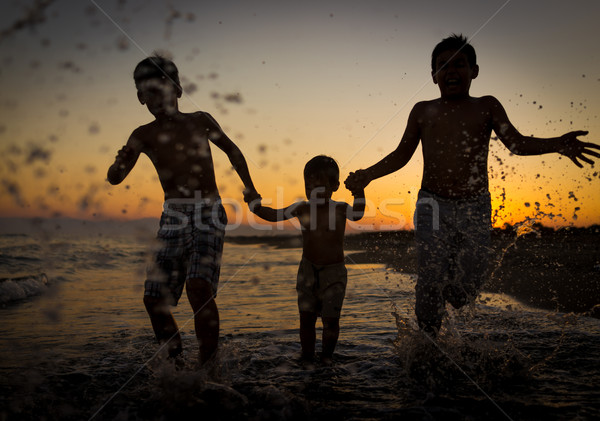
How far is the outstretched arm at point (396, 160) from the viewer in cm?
385

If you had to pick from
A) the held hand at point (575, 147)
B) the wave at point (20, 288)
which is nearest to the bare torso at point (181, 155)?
the held hand at point (575, 147)

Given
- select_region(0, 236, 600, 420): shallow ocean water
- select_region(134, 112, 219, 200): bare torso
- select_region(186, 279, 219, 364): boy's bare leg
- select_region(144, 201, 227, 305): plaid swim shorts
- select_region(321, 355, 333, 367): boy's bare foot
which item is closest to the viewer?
select_region(0, 236, 600, 420): shallow ocean water

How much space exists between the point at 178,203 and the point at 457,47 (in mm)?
2389

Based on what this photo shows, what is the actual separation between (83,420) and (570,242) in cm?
1243

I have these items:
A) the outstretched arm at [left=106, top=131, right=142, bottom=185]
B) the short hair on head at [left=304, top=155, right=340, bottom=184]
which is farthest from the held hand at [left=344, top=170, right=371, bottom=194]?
the outstretched arm at [left=106, top=131, right=142, bottom=185]

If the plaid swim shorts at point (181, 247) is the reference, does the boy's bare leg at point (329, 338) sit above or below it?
below

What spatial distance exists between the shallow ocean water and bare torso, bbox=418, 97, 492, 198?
1019 millimetres

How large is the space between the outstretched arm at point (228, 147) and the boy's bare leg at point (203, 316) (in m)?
0.99

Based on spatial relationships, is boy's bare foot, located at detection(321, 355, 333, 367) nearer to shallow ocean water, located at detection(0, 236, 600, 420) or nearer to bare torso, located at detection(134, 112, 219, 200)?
shallow ocean water, located at detection(0, 236, 600, 420)

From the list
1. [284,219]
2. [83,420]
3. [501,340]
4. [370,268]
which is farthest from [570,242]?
[83,420]

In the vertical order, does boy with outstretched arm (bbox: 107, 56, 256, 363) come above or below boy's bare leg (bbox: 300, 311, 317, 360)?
above

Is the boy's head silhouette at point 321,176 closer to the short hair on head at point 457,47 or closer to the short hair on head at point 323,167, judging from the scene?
the short hair on head at point 323,167

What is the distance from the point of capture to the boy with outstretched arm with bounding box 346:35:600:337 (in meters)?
3.55

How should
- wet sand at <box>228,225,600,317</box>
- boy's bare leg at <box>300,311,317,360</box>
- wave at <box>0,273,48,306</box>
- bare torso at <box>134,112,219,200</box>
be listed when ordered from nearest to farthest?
bare torso at <box>134,112,219,200</box>
boy's bare leg at <box>300,311,317,360</box>
wet sand at <box>228,225,600,317</box>
wave at <box>0,273,48,306</box>
